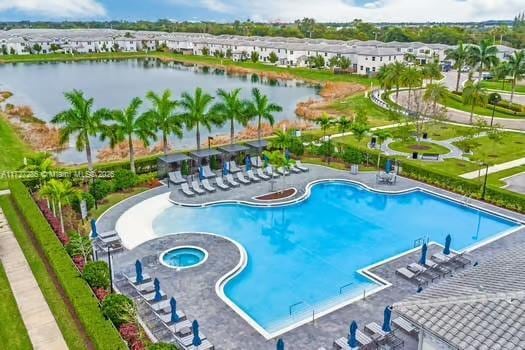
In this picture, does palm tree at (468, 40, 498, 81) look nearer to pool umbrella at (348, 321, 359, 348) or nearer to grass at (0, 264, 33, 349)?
pool umbrella at (348, 321, 359, 348)

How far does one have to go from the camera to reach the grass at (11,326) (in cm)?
1530

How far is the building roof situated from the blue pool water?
723 centimetres

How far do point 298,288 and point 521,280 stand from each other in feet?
33.0

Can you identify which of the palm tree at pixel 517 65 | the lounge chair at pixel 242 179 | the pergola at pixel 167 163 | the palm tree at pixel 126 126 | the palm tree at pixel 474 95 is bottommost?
the lounge chair at pixel 242 179

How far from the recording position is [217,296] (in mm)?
18188

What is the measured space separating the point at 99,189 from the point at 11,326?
475 inches

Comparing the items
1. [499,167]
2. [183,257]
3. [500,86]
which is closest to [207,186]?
[183,257]

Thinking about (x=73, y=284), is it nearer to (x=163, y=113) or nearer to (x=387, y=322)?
(x=387, y=322)

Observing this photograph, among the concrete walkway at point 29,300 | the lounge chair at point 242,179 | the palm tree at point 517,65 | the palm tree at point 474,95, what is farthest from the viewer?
the palm tree at point 517,65

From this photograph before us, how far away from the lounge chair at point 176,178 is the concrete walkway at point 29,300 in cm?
1017

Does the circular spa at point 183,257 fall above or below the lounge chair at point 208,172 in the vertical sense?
below

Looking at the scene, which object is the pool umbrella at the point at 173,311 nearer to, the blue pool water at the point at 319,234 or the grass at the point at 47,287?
the blue pool water at the point at 319,234

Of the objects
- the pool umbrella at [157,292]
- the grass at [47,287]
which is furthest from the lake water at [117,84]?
the pool umbrella at [157,292]

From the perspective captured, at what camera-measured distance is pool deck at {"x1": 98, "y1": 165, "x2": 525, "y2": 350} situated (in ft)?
52.2
